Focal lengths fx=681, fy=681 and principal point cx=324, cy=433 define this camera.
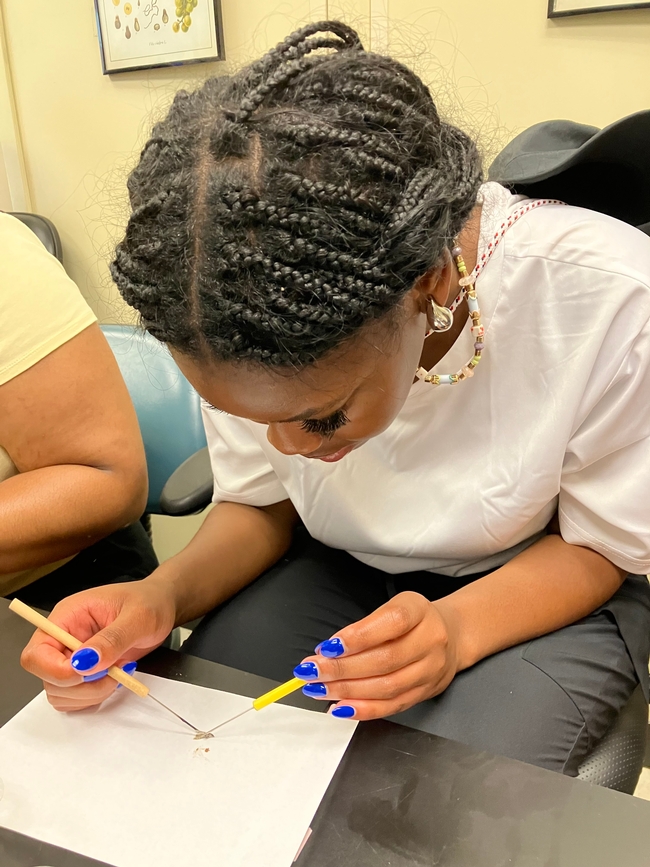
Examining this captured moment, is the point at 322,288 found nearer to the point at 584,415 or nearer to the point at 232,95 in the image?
the point at 232,95

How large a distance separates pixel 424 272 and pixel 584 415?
0.23 metres

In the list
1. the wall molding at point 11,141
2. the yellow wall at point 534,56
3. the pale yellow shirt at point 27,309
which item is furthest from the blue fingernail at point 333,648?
the wall molding at point 11,141

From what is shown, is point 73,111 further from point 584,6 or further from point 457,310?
point 457,310

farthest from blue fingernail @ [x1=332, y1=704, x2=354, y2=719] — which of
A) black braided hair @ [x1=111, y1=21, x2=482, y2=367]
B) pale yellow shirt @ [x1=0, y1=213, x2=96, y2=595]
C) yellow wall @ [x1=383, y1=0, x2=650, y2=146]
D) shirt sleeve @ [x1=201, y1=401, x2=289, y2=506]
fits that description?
yellow wall @ [x1=383, y1=0, x2=650, y2=146]

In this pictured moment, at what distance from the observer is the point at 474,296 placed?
23.4 inches

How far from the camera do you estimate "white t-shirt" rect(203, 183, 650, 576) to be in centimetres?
58

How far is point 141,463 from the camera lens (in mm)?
799

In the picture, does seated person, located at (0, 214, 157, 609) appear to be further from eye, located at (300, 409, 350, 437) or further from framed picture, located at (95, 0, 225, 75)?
framed picture, located at (95, 0, 225, 75)

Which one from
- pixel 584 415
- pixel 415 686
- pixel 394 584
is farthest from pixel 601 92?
Answer: pixel 415 686

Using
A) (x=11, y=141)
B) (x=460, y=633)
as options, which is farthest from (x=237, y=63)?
(x=11, y=141)

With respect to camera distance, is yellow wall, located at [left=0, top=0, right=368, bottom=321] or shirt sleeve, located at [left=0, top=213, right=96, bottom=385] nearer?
shirt sleeve, located at [left=0, top=213, right=96, bottom=385]

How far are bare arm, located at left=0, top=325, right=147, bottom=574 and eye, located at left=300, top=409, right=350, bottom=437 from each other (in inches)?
13.5

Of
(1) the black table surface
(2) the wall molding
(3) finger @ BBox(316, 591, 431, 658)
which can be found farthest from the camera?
(2) the wall molding

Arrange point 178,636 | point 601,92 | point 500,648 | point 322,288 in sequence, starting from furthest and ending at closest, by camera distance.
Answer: point 601,92 < point 178,636 < point 500,648 < point 322,288
